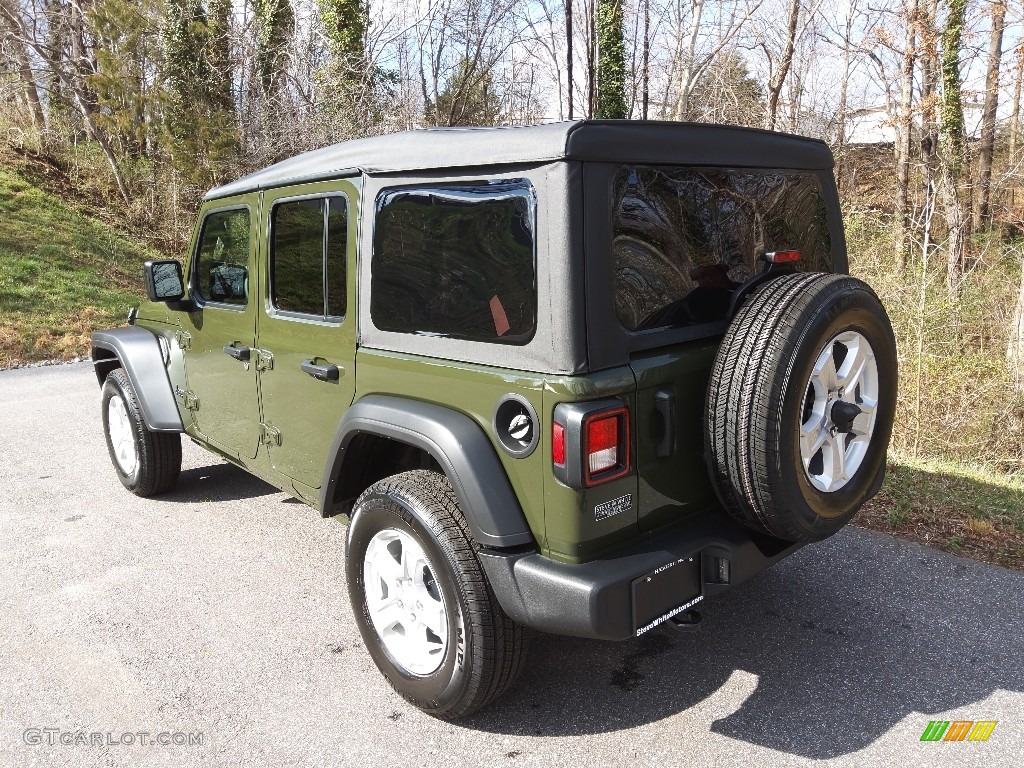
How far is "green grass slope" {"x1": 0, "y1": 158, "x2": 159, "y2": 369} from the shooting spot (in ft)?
35.8

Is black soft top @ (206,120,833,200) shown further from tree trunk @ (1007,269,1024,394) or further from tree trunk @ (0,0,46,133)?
tree trunk @ (0,0,46,133)

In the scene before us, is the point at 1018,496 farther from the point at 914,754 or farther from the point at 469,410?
the point at 469,410

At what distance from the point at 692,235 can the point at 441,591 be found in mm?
1462

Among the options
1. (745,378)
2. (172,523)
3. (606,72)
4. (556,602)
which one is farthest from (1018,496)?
(606,72)

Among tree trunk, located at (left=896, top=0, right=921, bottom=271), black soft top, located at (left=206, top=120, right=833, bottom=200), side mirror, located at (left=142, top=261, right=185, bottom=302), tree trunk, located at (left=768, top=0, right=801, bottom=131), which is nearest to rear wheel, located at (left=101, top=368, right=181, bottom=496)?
side mirror, located at (left=142, top=261, right=185, bottom=302)

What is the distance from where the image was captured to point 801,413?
2342mm

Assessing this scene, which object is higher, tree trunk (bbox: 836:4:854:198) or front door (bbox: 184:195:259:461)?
tree trunk (bbox: 836:4:854:198)

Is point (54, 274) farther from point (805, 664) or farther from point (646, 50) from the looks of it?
point (646, 50)

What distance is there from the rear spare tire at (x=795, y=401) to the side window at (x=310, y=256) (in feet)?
5.02

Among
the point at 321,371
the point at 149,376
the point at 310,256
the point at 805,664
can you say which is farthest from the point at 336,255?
the point at 805,664

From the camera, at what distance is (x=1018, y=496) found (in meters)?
4.65

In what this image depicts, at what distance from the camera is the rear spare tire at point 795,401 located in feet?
7.43

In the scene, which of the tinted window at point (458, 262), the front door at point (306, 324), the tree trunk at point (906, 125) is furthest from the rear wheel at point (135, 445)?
the tree trunk at point (906, 125)

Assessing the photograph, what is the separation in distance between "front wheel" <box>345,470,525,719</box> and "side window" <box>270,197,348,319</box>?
33.6 inches
